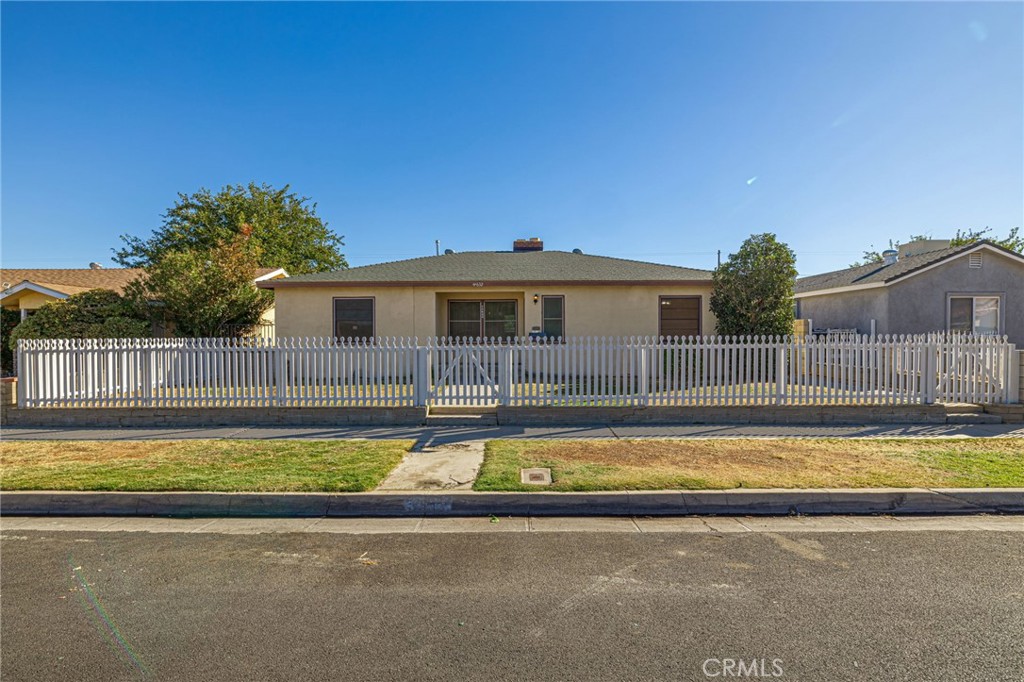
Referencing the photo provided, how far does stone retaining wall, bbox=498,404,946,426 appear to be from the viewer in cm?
945

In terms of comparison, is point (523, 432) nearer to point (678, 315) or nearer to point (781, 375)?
point (781, 375)

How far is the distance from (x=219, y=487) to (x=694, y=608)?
485 centimetres

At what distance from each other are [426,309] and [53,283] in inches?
576

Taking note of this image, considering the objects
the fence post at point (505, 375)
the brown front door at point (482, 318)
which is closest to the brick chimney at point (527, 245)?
the brown front door at point (482, 318)

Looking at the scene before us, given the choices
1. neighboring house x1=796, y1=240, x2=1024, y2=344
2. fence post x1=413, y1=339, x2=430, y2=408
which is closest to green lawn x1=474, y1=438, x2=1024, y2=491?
fence post x1=413, y1=339, x2=430, y2=408

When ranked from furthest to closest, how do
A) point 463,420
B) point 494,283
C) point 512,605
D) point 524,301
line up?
point 524,301 → point 494,283 → point 463,420 → point 512,605

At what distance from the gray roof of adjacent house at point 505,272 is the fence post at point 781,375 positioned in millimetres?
5482

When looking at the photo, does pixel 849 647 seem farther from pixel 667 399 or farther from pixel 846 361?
pixel 846 361

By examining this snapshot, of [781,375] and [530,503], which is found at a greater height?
[781,375]

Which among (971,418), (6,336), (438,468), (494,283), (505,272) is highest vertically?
(505,272)

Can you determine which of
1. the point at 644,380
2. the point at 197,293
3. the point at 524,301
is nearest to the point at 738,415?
the point at 644,380

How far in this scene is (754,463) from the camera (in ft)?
21.7

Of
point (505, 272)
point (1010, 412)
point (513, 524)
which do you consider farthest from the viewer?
point (505, 272)

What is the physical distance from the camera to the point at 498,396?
9.75 metres
